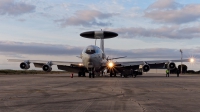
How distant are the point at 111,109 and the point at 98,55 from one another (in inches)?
1431

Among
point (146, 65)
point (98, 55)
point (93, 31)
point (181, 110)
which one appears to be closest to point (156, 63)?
point (146, 65)

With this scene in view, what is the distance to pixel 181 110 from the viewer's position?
10.6m

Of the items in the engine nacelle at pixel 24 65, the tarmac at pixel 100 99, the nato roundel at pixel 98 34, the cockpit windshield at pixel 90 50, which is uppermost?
the nato roundel at pixel 98 34

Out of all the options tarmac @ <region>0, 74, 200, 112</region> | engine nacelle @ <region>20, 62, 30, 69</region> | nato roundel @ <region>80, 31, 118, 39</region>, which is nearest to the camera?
A: tarmac @ <region>0, 74, 200, 112</region>

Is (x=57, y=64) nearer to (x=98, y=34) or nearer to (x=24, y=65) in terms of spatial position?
(x=24, y=65)

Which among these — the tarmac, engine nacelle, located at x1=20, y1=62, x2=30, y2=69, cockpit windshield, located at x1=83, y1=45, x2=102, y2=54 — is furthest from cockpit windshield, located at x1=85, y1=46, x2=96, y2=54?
the tarmac

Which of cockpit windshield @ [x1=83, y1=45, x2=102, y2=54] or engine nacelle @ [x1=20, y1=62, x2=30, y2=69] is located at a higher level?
cockpit windshield @ [x1=83, y1=45, x2=102, y2=54]

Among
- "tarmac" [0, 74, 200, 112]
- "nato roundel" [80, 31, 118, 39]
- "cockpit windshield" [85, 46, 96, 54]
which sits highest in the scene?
"nato roundel" [80, 31, 118, 39]

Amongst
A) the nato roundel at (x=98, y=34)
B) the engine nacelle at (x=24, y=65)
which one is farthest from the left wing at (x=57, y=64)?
the nato roundel at (x=98, y=34)

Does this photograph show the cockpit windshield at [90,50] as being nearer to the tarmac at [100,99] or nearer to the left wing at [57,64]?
the left wing at [57,64]

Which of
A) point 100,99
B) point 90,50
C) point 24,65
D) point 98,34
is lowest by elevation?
point 100,99

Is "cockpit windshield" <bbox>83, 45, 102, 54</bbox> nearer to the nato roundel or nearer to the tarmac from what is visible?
the nato roundel

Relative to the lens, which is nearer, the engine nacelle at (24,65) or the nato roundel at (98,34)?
the engine nacelle at (24,65)

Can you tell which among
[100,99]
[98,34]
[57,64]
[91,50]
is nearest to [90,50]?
[91,50]
